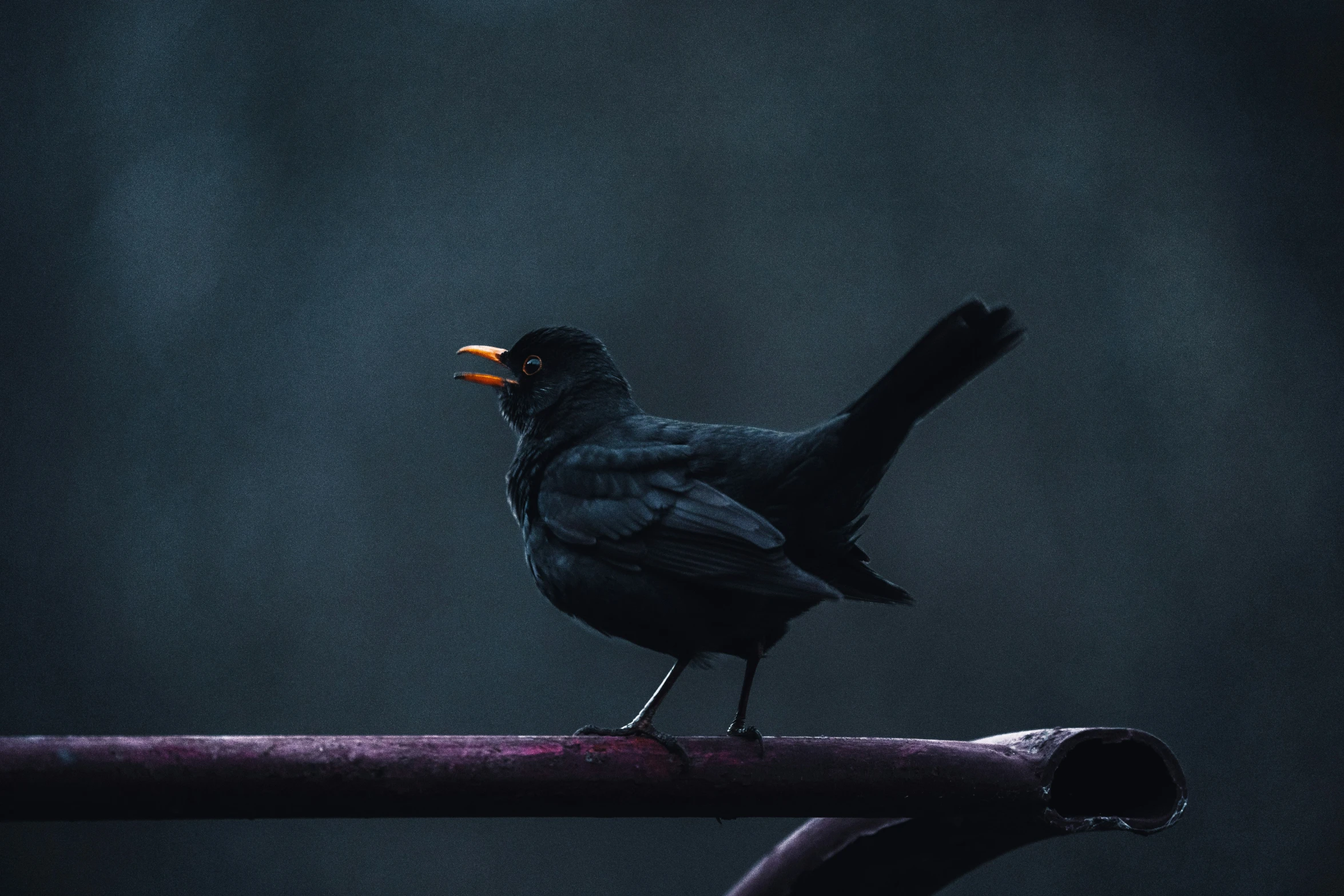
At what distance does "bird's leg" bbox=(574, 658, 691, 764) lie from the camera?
1.37 metres

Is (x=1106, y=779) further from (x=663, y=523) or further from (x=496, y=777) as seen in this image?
(x=496, y=777)

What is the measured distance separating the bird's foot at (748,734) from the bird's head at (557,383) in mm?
680

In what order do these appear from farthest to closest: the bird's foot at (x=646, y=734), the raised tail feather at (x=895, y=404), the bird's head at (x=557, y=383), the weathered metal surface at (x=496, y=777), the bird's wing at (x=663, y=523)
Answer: the bird's head at (x=557, y=383) → the bird's wing at (x=663, y=523) → the raised tail feather at (x=895, y=404) → the bird's foot at (x=646, y=734) → the weathered metal surface at (x=496, y=777)

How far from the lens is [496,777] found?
3.93 feet

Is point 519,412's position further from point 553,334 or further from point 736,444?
point 736,444

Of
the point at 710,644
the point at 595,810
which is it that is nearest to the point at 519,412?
the point at 710,644

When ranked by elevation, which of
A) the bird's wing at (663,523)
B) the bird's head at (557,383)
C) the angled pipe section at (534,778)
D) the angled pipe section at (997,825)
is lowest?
the angled pipe section at (997,825)

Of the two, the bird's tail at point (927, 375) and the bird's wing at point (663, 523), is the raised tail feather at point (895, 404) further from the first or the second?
the bird's wing at point (663, 523)

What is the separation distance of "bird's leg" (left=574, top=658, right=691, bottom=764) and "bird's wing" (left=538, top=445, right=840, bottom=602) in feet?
0.67

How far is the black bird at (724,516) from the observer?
154cm

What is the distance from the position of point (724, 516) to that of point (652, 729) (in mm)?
364

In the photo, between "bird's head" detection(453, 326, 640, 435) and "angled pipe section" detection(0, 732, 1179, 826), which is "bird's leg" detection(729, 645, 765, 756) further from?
"bird's head" detection(453, 326, 640, 435)

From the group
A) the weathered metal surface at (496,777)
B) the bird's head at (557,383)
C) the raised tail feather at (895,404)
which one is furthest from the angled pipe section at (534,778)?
the bird's head at (557,383)

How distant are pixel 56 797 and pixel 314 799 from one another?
25 cm
